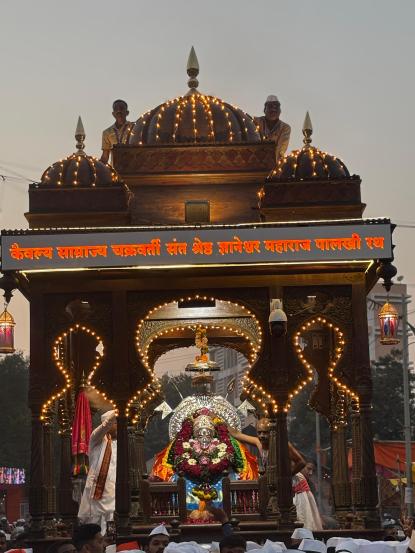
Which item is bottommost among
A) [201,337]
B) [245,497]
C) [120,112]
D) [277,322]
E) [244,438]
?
[245,497]

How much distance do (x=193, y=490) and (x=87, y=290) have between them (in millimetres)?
4415

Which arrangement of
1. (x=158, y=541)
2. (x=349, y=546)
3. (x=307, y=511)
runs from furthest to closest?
(x=307, y=511) → (x=158, y=541) → (x=349, y=546)

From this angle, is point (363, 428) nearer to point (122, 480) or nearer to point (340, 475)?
point (122, 480)

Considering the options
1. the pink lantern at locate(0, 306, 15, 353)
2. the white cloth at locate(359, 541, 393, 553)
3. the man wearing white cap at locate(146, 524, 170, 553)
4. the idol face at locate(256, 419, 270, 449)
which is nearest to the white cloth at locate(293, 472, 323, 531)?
the idol face at locate(256, 419, 270, 449)

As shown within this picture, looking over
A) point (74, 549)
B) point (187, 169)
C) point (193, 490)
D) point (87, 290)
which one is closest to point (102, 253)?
point (87, 290)

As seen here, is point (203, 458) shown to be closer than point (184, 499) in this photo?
No

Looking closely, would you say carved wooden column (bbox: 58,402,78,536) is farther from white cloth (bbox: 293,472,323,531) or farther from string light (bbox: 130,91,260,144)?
string light (bbox: 130,91,260,144)

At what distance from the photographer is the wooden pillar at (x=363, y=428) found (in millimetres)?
19844

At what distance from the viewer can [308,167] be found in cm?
2080

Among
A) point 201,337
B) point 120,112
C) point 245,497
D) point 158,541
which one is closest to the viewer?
point 158,541

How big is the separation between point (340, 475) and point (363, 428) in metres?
4.19

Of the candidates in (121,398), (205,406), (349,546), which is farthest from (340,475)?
(349,546)

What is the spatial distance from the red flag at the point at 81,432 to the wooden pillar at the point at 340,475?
15.8 ft

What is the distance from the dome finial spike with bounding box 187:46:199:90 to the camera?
2459 centimetres
